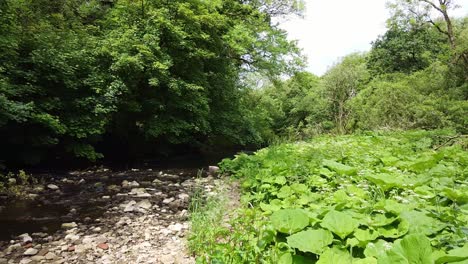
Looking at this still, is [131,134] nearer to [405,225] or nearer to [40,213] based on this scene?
[40,213]

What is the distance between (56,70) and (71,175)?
117 inches

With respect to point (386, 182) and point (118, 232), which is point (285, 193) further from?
Result: point (118, 232)

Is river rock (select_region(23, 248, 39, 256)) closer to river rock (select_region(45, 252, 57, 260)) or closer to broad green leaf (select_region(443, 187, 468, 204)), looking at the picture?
river rock (select_region(45, 252, 57, 260))

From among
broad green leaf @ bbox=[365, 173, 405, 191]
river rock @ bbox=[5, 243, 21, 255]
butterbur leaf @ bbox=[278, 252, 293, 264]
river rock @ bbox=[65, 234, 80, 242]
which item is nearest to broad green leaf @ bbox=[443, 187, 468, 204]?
broad green leaf @ bbox=[365, 173, 405, 191]

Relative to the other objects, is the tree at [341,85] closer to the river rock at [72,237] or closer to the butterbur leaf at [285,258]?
the river rock at [72,237]

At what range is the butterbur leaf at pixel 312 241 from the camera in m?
2.11

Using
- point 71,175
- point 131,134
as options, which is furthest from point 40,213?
point 131,134

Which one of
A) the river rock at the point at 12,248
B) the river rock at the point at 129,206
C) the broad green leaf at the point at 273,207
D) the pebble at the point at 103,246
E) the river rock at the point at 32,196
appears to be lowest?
the pebble at the point at 103,246

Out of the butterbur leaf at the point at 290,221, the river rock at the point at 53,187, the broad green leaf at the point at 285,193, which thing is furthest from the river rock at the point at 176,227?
the river rock at the point at 53,187

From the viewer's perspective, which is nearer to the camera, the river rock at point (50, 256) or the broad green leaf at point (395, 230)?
the broad green leaf at point (395, 230)

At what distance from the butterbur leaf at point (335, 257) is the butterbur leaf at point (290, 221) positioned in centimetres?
41

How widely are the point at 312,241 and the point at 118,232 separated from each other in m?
3.03

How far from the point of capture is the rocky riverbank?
341cm

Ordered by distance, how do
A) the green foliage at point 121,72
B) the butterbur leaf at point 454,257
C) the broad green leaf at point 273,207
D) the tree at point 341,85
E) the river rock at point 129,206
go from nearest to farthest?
the butterbur leaf at point 454,257, the broad green leaf at point 273,207, the river rock at point 129,206, the green foliage at point 121,72, the tree at point 341,85
